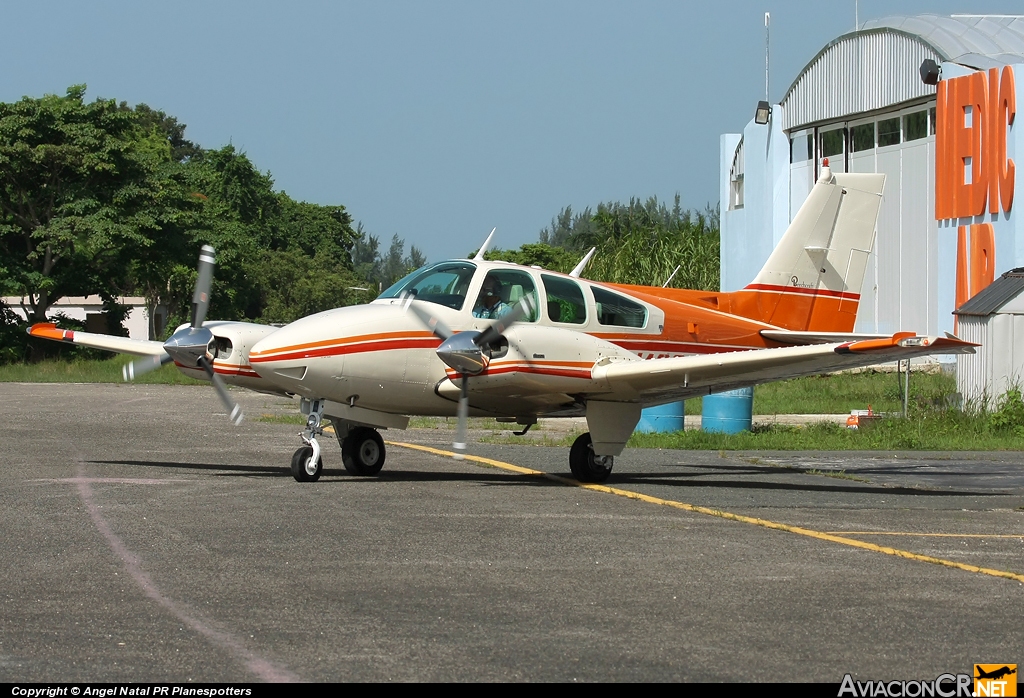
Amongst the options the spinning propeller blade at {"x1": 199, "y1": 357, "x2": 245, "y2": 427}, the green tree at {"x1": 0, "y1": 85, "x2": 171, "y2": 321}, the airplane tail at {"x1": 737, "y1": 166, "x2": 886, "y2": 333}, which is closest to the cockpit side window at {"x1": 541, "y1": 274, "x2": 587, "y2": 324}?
the airplane tail at {"x1": 737, "y1": 166, "x2": 886, "y2": 333}

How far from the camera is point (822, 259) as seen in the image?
18.1 metres

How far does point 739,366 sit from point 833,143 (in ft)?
87.9

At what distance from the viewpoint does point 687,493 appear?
14.0m

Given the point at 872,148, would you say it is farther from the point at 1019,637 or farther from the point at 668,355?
the point at 1019,637

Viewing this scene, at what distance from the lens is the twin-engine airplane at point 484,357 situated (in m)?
13.7

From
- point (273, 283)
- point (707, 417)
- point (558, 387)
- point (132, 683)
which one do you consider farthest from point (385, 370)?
point (273, 283)

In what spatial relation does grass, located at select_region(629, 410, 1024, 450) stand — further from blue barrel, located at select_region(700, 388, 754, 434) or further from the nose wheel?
the nose wheel

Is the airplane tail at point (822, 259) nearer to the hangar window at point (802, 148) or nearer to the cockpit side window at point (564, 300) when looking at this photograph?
the cockpit side window at point (564, 300)

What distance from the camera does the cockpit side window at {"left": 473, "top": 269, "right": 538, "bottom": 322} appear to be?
563 inches

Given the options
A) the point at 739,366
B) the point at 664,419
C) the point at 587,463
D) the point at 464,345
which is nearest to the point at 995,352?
the point at 664,419

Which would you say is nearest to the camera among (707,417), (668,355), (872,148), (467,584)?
(467,584)

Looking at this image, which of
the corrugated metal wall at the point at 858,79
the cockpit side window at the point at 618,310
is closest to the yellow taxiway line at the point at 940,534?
the cockpit side window at the point at 618,310

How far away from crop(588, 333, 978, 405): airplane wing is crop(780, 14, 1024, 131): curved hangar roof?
2066 cm

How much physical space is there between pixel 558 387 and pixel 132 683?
29.1 feet
